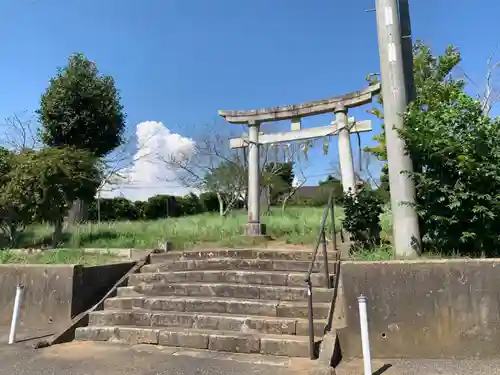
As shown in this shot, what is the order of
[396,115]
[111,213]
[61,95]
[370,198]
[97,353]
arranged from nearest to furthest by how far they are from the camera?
[97,353], [396,115], [370,198], [61,95], [111,213]

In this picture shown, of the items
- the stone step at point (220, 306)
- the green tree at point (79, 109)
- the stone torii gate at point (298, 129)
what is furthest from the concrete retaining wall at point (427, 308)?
the green tree at point (79, 109)

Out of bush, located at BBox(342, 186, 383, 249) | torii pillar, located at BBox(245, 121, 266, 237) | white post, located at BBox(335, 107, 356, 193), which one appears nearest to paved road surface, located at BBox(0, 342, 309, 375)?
bush, located at BBox(342, 186, 383, 249)

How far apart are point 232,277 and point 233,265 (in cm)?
44

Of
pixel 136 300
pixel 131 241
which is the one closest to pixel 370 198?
pixel 136 300

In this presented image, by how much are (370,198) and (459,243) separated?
201 centimetres


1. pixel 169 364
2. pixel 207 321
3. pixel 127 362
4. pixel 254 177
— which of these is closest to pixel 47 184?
pixel 254 177

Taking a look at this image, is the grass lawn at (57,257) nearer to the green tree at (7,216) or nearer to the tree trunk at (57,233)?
the tree trunk at (57,233)

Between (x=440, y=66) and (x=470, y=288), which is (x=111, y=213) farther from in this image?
(x=470, y=288)

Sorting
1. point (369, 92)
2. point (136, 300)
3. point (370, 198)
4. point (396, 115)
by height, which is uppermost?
point (369, 92)

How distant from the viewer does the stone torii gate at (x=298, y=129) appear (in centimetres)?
1067

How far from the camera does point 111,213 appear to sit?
24.0 meters

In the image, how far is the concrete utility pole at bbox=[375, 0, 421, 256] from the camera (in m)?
5.85

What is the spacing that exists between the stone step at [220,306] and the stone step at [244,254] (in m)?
1.34

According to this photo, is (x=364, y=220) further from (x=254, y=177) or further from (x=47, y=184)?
(x=47, y=184)
